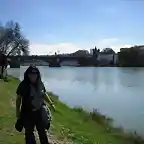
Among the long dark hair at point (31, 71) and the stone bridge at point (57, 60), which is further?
the stone bridge at point (57, 60)

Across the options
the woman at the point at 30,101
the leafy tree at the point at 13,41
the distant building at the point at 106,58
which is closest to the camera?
the woman at the point at 30,101

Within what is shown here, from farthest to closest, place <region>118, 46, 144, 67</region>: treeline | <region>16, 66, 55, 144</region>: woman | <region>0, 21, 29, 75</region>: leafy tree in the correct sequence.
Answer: <region>118, 46, 144, 67</region>: treeline < <region>0, 21, 29, 75</region>: leafy tree < <region>16, 66, 55, 144</region>: woman

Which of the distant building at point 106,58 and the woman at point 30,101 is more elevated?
the woman at point 30,101

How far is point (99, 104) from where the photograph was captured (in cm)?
2459

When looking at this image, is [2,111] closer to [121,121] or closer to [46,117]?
[46,117]

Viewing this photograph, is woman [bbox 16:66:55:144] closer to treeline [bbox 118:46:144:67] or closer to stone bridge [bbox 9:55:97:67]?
stone bridge [bbox 9:55:97:67]

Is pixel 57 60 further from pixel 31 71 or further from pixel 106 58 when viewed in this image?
pixel 31 71

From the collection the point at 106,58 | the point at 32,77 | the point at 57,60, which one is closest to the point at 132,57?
the point at 57,60

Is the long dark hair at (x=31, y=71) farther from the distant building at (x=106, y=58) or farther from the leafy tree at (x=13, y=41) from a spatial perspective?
the distant building at (x=106, y=58)

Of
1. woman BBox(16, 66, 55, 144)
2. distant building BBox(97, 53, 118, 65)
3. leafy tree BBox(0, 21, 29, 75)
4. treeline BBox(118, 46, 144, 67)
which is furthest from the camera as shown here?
distant building BBox(97, 53, 118, 65)

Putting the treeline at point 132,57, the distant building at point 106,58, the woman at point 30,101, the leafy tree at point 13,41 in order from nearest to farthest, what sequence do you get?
the woman at point 30,101
the leafy tree at point 13,41
the treeline at point 132,57
the distant building at point 106,58

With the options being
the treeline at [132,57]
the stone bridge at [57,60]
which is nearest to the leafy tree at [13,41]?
the stone bridge at [57,60]

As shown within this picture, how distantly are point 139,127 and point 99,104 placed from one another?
28.3 feet

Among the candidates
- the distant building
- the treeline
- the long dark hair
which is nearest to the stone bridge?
the distant building
